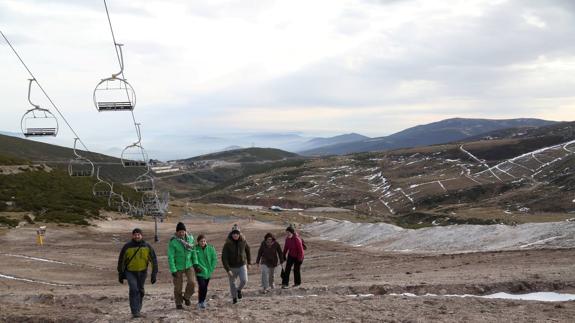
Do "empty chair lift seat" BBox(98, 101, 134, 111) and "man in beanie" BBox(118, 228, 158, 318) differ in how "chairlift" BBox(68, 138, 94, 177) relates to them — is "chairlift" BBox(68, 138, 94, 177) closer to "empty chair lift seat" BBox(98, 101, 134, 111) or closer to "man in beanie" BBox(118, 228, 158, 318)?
"empty chair lift seat" BBox(98, 101, 134, 111)

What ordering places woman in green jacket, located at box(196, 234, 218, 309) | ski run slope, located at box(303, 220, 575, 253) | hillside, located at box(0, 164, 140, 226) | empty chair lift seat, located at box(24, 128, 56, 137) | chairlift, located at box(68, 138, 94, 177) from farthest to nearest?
1. hillside, located at box(0, 164, 140, 226)
2. chairlift, located at box(68, 138, 94, 177)
3. ski run slope, located at box(303, 220, 575, 253)
4. empty chair lift seat, located at box(24, 128, 56, 137)
5. woman in green jacket, located at box(196, 234, 218, 309)

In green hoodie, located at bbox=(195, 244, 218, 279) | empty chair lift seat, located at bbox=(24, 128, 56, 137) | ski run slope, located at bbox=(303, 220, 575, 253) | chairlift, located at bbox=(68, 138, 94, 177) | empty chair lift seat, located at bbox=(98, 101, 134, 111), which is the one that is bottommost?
ski run slope, located at bbox=(303, 220, 575, 253)

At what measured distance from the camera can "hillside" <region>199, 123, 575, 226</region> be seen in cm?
9519

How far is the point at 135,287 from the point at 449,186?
13051 cm

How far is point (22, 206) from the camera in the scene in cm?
6400

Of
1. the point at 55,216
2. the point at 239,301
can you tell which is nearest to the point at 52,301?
the point at 239,301

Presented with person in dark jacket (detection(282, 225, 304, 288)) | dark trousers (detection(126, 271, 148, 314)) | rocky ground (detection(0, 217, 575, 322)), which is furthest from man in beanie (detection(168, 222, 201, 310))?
person in dark jacket (detection(282, 225, 304, 288))

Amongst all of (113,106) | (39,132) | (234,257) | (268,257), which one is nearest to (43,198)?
(39,132)

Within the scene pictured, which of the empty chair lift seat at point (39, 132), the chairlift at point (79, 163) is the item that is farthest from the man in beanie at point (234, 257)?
the chairlift at point (79, 163)

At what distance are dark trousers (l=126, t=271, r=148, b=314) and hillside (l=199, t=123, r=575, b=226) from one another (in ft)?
219

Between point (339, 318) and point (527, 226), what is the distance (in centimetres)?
2129

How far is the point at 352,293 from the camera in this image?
659 inches

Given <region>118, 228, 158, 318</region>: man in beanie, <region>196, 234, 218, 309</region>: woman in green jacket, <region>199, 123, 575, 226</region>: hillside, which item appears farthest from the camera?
<region>199, 123, 575, 226</region>: hillside

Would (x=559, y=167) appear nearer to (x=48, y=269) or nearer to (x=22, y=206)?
(x=22, y=206)
